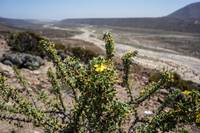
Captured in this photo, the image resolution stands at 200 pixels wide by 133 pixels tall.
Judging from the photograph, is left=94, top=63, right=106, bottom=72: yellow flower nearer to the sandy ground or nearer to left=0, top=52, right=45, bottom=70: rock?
left=0, top=52, right=45, bottom=70: rock

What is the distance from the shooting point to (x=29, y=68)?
7988 mm

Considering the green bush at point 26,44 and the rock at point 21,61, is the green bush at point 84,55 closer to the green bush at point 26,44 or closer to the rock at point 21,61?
the green bush at point 26,44

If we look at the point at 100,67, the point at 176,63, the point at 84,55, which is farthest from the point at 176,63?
the point at 100,67

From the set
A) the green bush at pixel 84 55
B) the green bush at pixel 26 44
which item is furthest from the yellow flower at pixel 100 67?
the green bush at pixel 84 55

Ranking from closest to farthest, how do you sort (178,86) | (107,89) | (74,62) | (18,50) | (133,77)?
(107,89) → (74,62) → (178,86) → (133,77) → (18,50)

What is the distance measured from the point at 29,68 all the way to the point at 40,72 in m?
0.79

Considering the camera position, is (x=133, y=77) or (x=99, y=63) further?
(x=133, y=77)

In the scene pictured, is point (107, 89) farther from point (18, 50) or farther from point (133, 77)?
point (18, 50)

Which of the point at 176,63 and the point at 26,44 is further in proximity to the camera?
the point at 176,63

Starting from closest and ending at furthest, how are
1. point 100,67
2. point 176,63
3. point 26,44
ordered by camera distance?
point 100,67 < point 26,44 < point 176,63

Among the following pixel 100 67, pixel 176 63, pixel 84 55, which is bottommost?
pixel 176 63

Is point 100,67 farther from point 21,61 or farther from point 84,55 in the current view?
point 84,55

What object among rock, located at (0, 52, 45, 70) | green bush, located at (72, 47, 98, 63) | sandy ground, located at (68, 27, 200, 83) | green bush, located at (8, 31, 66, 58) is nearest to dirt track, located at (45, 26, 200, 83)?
sandy ground, located at (68, 27, 200, 83)

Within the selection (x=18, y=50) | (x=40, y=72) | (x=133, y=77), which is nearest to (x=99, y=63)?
(x=40, y=72)
